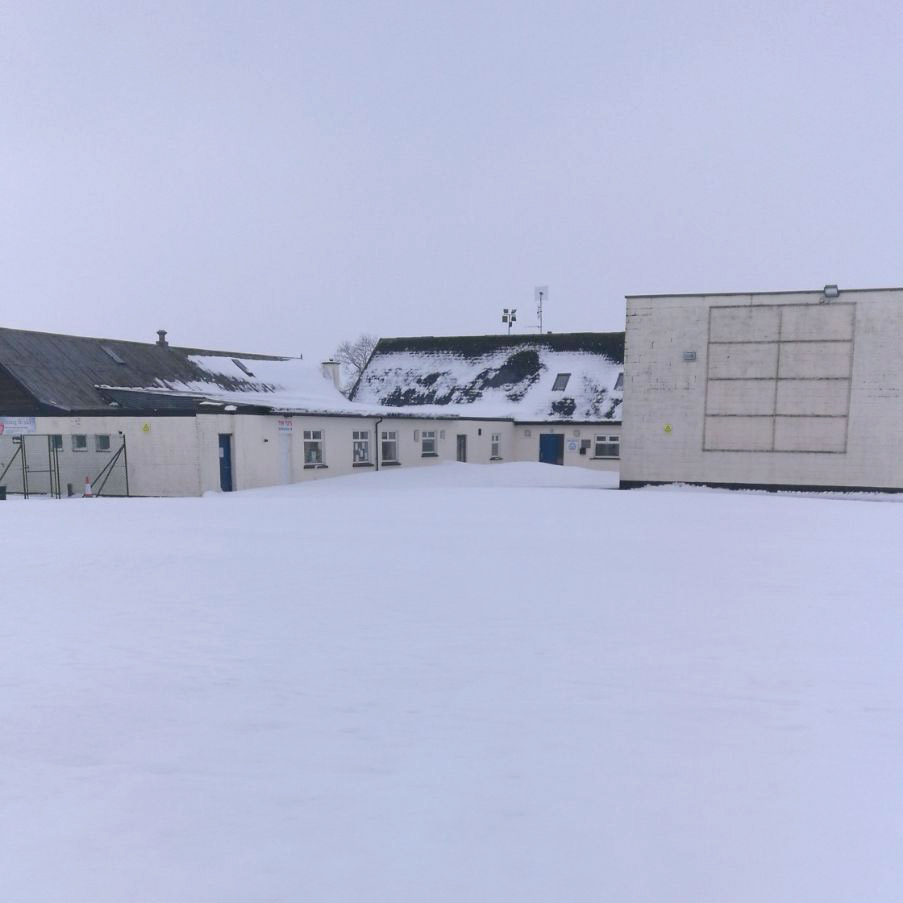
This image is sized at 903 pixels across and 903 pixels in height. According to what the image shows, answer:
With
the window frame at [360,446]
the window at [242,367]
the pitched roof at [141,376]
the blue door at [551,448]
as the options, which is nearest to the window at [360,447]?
the window frame at [360,446]

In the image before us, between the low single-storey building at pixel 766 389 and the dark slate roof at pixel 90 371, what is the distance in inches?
626

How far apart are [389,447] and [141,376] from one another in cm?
1081

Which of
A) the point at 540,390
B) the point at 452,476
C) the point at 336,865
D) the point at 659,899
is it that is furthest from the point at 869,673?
the point at 540,390

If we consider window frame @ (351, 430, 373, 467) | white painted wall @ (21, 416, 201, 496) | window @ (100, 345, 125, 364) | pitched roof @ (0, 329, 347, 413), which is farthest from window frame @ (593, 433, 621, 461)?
window @ (100, 345, 125, 364)

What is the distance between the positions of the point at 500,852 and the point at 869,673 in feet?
12.6

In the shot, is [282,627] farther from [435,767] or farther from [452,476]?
[452,476]

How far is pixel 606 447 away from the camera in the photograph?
1188 inches

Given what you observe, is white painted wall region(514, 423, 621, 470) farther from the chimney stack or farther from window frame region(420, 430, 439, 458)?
the chimney stack

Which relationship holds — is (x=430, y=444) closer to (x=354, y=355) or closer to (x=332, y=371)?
(x=332, y=371)

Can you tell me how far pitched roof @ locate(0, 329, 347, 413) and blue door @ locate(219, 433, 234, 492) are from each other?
175cm

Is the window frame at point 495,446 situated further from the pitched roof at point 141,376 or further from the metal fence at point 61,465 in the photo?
the metal fence at point 61,465

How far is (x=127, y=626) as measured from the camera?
6.98m

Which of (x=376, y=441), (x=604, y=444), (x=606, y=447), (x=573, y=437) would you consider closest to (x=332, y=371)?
(x=376, y=441)

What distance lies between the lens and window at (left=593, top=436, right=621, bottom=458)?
30.0 meters
